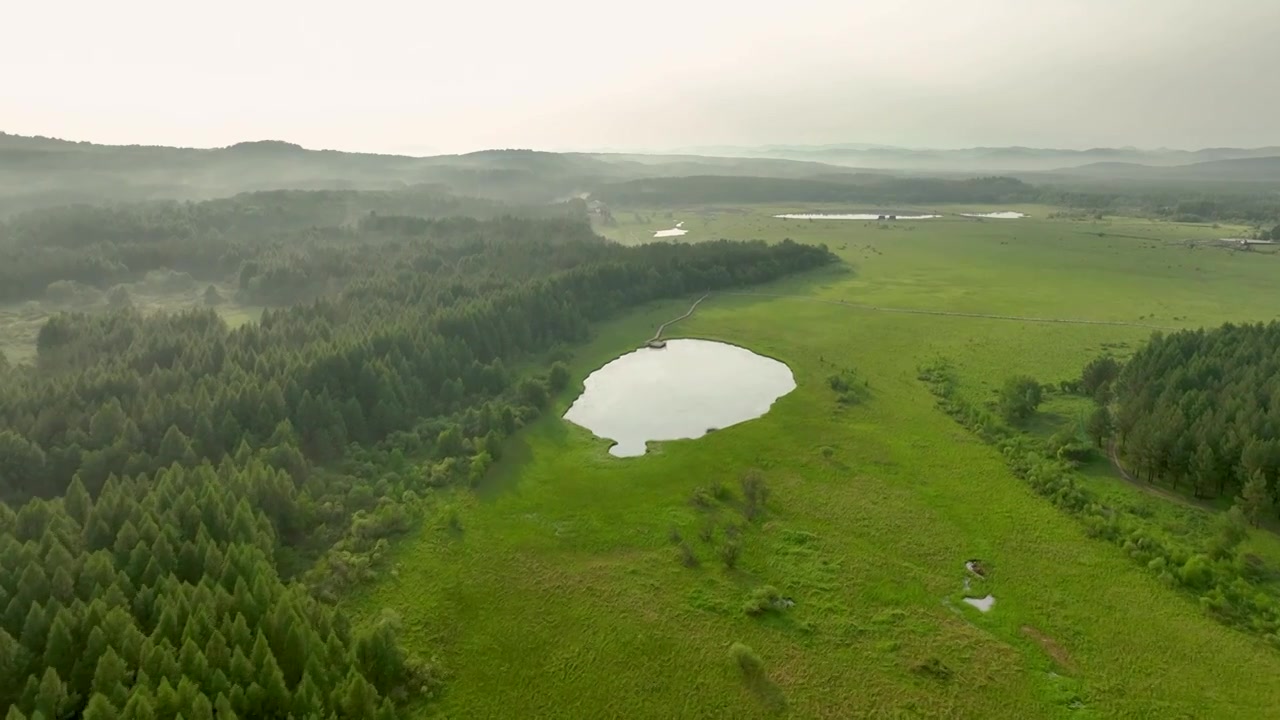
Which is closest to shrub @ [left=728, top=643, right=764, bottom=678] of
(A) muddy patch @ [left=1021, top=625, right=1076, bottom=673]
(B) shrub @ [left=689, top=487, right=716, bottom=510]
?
(A) muddy patch @ [left=1021, top=625, right=1076, bottom=673]

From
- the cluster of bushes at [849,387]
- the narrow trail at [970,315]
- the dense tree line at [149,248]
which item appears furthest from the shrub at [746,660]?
the dense tree line at [149,248]

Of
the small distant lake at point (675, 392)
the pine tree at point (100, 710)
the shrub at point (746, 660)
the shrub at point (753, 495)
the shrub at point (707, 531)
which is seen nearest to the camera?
the pine tree at point (100, 710)

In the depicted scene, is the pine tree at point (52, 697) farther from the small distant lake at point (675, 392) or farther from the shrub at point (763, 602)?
the small distant lake at point (675, 392)

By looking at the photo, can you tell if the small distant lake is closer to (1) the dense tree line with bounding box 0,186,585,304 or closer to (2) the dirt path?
(2) the dirt path

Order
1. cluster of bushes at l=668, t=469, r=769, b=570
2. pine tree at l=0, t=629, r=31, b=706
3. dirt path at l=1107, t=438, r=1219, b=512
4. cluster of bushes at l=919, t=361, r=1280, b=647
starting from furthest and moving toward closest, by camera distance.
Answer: dirt path at l=1107, t=438, r=1219, b=512, cluster of bushes at l=668, t=469, r=769, b=570, cluster of bushes at l=919, t=361, r=1280, b=647, pine tree at l=0, t=629, r=31, b=706

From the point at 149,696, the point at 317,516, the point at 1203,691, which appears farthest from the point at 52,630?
the point at 1203,691
